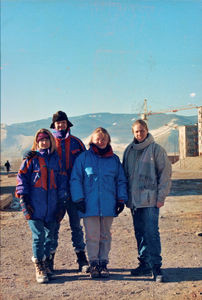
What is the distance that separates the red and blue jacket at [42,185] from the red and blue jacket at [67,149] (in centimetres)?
18

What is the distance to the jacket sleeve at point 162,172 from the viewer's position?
169 inches

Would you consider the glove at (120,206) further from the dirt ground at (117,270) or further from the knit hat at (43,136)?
the knit hat at (43,136)

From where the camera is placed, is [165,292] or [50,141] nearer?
[165,292]

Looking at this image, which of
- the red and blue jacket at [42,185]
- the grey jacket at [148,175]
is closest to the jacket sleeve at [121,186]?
the grey jacket at [148,175]

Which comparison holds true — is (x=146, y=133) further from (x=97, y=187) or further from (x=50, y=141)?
(x=50, y=141)

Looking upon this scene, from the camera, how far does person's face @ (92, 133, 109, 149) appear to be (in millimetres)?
4387

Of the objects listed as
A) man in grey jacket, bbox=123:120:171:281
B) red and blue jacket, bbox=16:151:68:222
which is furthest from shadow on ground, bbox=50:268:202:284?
red and blue jacket, bbox=16:151:68:222

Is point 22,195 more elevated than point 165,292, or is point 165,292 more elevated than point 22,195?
point 22,195

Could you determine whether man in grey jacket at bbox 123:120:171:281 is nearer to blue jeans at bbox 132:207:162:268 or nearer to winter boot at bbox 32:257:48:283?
blue jeans at bbox 132:207:162:268

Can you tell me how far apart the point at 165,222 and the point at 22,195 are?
15.5 ft

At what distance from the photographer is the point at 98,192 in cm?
435

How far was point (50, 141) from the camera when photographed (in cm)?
449

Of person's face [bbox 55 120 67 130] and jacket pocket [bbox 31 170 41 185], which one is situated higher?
person's face [bbox 55 120 67 130]

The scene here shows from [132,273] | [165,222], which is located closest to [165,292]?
[132,273]
